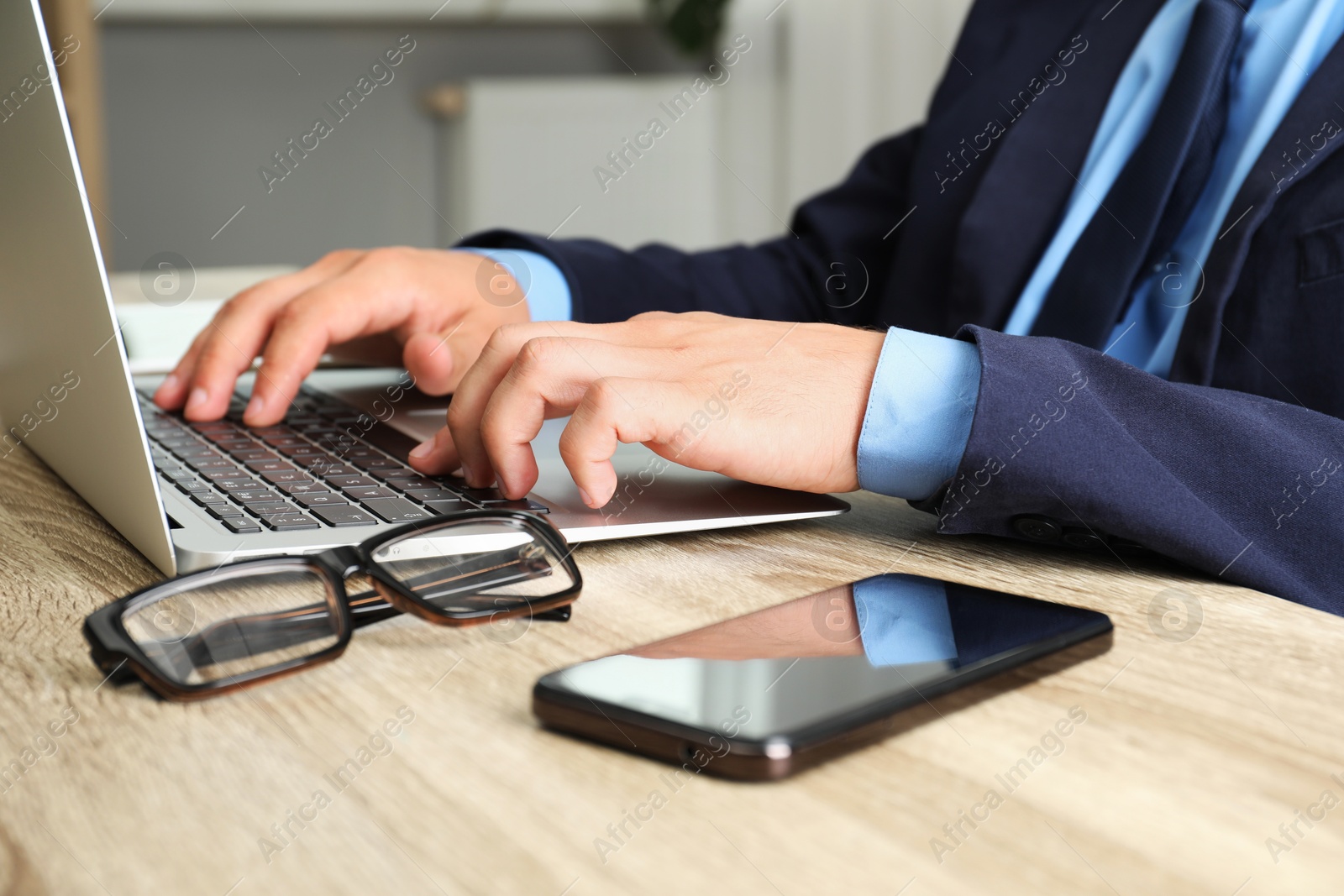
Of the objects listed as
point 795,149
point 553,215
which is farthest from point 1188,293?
point 553,215

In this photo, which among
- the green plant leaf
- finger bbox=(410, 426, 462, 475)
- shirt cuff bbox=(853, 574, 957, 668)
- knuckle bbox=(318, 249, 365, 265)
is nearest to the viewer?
shirt cuff bbox=(853, 574, 957, 668)

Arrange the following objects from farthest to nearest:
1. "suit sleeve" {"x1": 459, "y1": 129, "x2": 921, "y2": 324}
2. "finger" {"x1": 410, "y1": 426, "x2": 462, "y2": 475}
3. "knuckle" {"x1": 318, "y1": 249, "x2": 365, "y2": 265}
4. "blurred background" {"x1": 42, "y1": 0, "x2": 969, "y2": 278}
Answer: "blurred background" {"x1": 42, "y1": 0, "x2": 969, "y2": 278} → "suit sleeve" {"x1": 459, "y1": 129, "x2": 921, "y2": 324} → "knuckle" {"x1": 318, "y1": 249, "x2": 365, "y2": 265} → "finger" {"x1": 410, "y1": 426, "x2": 462, "y2": 475}

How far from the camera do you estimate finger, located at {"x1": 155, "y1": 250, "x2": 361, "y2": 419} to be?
763 millimetres

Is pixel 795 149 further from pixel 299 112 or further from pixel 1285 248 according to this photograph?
pixel 1285 248

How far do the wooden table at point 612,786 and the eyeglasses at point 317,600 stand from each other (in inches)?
0.4

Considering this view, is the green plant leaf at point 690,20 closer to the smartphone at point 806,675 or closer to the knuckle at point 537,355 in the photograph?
the knuckle at point 537,355

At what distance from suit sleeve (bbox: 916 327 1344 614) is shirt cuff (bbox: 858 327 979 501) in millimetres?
18

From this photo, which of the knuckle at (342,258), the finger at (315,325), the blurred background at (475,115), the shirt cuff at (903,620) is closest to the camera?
the shirt cuff at (903,620)

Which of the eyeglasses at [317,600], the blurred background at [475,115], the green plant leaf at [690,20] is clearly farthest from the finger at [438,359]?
the green plant leaf at [690,20]

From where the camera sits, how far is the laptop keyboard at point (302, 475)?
53 cm

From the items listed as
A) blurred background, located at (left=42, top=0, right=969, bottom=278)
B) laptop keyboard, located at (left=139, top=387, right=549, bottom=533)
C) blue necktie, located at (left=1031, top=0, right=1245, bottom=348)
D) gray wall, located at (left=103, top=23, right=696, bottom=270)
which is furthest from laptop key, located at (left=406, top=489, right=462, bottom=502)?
gray wall, located at (left=103, top=23, right=696, bottom=270)

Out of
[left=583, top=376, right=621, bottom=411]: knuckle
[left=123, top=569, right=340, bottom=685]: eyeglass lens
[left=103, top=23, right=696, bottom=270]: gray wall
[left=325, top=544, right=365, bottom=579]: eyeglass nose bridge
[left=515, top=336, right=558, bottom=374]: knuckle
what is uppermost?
[left=515, top=336, right=558, bottom=374]: knuckle

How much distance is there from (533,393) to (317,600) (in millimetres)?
177

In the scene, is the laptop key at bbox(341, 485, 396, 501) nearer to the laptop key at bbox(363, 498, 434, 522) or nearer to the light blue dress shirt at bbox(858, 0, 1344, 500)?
the laptop key at bbox(363, 498, 434, 522)
